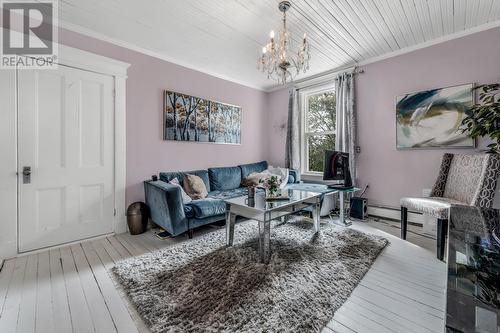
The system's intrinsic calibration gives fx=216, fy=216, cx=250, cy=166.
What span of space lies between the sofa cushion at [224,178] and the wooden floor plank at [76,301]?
211 centimetres

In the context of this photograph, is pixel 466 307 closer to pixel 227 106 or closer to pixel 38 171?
pixel 38 171

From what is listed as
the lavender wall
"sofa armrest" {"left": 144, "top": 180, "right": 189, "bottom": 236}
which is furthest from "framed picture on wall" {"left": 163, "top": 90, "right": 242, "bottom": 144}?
the lavender wall

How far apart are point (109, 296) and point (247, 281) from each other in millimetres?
1068

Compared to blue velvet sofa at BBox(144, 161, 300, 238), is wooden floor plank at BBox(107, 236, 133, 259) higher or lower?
lower

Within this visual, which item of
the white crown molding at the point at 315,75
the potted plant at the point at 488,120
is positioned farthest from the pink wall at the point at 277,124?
the potted plant at the point at 488,120

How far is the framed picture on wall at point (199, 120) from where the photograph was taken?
11.1ft

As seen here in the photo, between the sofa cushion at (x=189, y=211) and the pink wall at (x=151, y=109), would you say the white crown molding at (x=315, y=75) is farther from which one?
the sofa cushion at (x=189, y=211)

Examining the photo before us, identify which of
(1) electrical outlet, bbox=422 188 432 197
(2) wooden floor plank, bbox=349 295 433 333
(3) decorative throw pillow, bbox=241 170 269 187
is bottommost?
(2) wooden floor plank, bbox=349 295 433 333

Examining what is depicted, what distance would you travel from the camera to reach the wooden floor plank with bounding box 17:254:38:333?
1370mm

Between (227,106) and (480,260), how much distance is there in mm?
3939

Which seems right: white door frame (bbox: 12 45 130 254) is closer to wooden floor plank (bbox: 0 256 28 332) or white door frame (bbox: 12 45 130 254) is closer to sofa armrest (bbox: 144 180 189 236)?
sofa armrest (bbox: 144 180 189 236)

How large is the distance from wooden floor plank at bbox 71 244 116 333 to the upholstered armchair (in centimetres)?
270

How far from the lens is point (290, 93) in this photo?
4.56 meters

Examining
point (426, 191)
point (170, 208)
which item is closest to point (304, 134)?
point (426, 191)
